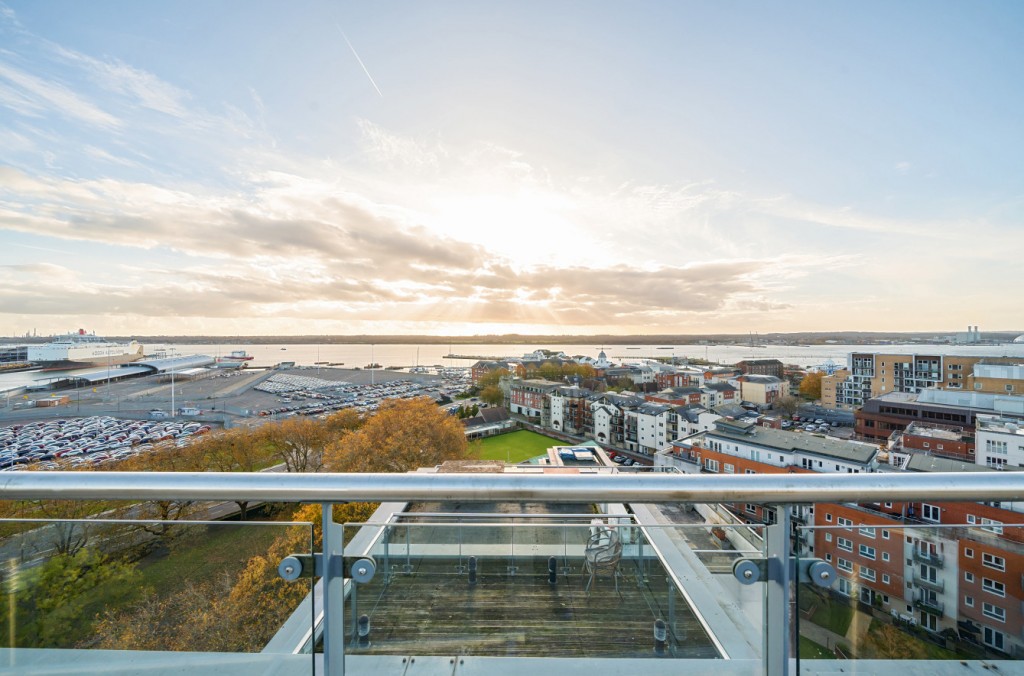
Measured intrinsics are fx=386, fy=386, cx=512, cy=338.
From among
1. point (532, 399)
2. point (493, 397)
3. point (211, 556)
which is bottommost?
point (493, 397)

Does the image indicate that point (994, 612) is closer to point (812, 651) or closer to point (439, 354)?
point (812, 651)

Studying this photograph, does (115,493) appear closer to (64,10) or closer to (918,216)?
(64,10)

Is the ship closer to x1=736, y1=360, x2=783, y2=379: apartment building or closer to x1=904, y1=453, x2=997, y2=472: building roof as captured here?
x1=904, y1=453, x2=997, y2=472: building roof

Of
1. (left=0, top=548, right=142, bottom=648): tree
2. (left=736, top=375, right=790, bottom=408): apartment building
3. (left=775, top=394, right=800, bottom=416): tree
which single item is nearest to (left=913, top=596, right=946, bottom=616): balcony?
(left=0, top=548, right=142, bottom=648): tree

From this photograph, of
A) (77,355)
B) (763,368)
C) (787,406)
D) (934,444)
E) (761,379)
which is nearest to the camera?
→ (934,444)

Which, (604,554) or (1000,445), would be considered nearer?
(604,554)

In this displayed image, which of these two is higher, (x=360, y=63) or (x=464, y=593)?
(x=360, y=63)

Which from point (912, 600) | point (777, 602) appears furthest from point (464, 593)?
point (912, 600)

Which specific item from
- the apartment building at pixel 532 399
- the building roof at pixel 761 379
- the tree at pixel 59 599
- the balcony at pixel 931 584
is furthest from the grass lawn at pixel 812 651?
the building roof at pixel 761 379
